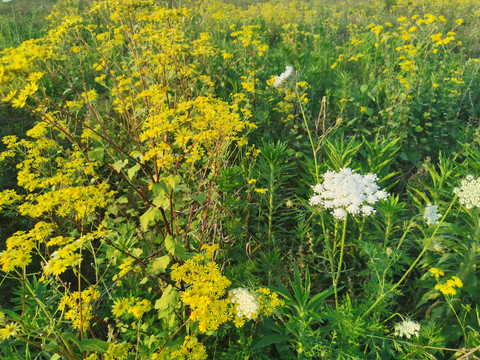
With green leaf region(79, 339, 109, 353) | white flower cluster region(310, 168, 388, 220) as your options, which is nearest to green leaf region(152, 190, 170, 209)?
green leaf region(79, 339, 109, 353)

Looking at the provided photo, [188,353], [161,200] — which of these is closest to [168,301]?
[188,353]

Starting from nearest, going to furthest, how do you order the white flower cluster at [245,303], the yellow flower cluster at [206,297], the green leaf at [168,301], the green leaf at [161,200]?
the yellow flower cluster at [206,297] < the white flower cluster at [245,303] < the green leaf at [168,301] < the green leaf at [161,200]

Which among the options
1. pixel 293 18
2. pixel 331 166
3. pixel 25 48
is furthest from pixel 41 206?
pixel 293 18

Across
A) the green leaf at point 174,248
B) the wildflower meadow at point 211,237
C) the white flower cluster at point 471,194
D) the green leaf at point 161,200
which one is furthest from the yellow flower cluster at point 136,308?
the white flower cluster at point 471,194

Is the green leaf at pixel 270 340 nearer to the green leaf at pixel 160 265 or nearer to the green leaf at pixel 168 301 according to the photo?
the green leaf at pixel 168 301

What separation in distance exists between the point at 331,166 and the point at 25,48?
219 cm

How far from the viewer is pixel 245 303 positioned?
1370mm

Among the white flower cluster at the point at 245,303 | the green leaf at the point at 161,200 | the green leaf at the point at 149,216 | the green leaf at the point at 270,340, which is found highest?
the green leaf at the point at 161,200

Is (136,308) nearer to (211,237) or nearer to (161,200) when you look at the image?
(161,200)

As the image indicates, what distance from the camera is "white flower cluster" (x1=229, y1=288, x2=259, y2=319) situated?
132 centimetres

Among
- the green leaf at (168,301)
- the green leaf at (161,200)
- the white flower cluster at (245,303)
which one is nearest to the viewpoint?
the white flower cluster at (245,303)

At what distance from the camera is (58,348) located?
4.41ft

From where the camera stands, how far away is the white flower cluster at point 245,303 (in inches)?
51.9

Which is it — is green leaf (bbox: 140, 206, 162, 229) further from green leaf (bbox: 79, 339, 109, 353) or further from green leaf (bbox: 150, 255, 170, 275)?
green leaf (bbox: 79, 339, 109, 353)
